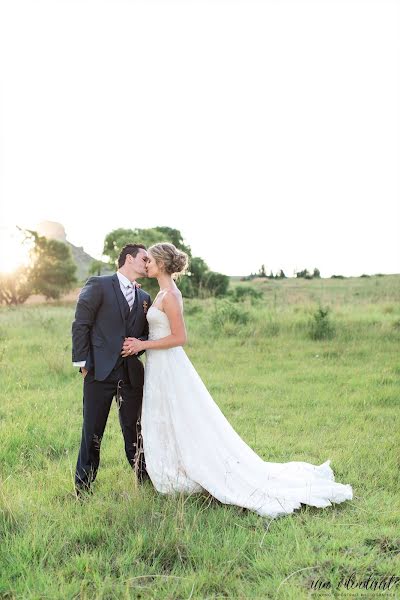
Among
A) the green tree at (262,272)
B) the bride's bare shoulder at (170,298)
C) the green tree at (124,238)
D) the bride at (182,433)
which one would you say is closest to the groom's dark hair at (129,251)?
the bride at (182,433)

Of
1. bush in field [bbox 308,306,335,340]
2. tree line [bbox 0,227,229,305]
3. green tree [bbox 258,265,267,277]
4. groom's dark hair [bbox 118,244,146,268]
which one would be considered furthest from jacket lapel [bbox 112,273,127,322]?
green tree [bbox 258,265,267,277]

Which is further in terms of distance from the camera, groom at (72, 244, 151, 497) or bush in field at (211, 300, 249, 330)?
bush in field at (211, 300, 249, 330)

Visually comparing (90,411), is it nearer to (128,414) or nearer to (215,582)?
(128,414)

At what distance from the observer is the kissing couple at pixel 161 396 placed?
560cm

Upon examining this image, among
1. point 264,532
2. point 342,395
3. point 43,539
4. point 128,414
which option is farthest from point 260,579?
point 342,395

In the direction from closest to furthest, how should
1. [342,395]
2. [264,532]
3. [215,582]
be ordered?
[215,582] → [264,532] → [342,395]

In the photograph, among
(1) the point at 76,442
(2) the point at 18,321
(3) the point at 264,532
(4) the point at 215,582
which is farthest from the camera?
(2) the point at 18,321

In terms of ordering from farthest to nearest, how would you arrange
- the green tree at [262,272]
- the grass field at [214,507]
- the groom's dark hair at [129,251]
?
1. the green tree at [262,272]
2. the groom's dark hair at [129,251]
3. the grass field at [214,507]

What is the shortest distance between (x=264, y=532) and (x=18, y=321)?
15.6 meters

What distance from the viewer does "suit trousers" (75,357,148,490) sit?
570 cm

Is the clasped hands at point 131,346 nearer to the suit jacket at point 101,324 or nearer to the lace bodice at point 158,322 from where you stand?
the suit jacket at point 101,324

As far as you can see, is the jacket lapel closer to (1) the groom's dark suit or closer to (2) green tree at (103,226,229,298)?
(1) the groom's dark suit

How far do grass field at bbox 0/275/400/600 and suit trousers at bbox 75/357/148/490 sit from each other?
Result: 0.23 m

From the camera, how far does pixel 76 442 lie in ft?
25.2
